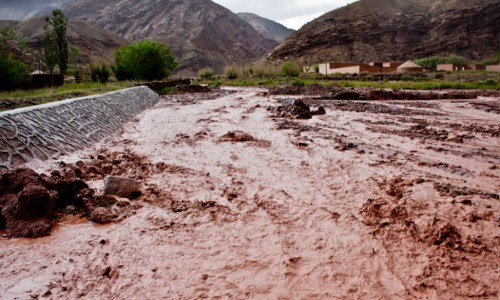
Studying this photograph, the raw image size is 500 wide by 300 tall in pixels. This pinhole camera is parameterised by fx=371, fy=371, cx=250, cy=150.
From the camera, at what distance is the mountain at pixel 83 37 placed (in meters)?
55.7

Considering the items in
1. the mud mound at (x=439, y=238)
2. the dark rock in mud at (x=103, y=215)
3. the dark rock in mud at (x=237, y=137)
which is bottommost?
the mud mound at (x=439, y=238)

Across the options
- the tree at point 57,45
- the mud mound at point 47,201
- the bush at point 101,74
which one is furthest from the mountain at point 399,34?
the mud mound at point 47,201

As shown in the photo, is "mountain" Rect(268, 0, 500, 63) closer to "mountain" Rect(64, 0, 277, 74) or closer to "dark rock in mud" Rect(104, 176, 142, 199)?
"mountain" Rect(64, 0, 277, 74)

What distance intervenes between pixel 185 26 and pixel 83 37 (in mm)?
30767

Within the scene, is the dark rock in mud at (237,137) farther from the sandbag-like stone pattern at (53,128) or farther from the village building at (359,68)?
the village building at (359,68)

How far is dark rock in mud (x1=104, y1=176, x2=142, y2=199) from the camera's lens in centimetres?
361

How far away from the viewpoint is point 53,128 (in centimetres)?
535

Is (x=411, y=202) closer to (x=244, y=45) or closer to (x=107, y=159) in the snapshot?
(x=107, y=159)

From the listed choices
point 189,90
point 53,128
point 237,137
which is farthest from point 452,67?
point 53,128

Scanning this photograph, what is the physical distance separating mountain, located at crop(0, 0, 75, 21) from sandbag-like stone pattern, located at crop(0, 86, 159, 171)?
4838 inches

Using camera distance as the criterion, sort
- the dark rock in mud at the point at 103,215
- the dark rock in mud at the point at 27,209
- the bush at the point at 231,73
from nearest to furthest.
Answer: the dark rock in mud at the point at 27,209 → the dark rock in mud at the point at 103,215 → the bush at the point at 231,73

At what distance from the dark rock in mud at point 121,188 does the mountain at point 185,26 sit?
71837mm

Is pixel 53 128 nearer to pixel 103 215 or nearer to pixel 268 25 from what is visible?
pixel 103 215

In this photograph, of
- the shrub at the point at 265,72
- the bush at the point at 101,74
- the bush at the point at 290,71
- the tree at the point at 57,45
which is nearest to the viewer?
the bush at the point at 101,74
